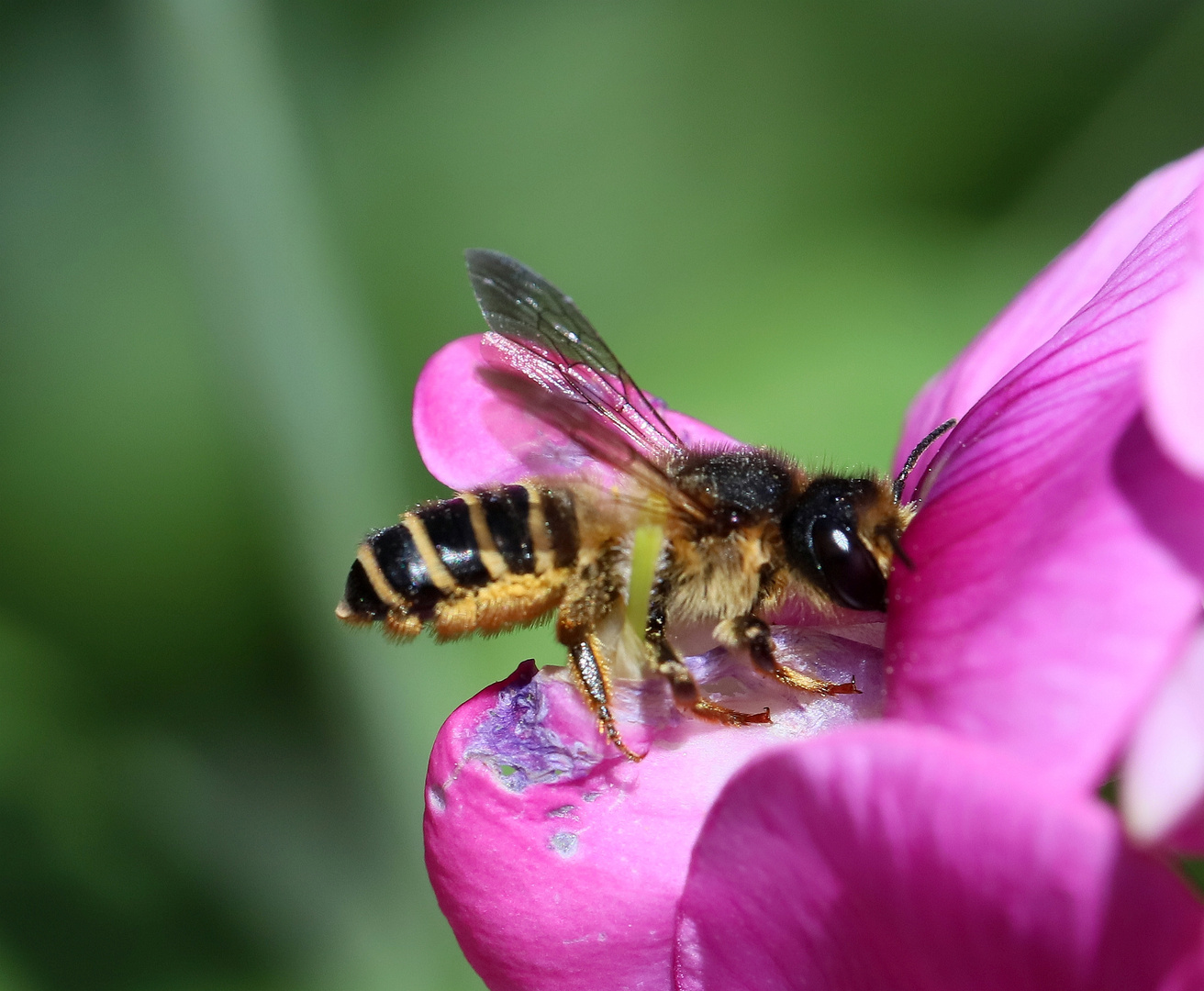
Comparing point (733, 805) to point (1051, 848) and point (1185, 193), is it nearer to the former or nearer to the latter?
point (1051, 848)

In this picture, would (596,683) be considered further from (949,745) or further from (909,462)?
(949,745)

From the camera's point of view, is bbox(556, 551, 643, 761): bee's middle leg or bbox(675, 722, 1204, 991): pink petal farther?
bbox(556, 551, 643, 761): bee's middle leg

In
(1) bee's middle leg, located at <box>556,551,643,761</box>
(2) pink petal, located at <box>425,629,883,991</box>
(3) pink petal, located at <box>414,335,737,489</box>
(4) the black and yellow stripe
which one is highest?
(3) pink petal, located at <box>414,335,737,489</box>

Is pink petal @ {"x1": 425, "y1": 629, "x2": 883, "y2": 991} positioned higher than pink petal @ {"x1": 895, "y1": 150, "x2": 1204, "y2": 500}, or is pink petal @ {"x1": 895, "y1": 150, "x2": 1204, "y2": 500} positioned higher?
pink petal @ {"x1": 895, "y1": 150, "x2": 1204, "y2": 500}

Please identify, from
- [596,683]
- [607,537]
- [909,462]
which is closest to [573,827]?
[596,683]

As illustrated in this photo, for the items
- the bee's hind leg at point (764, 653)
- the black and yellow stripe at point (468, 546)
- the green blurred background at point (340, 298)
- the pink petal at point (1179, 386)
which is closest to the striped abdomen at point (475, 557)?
the black and yellow stripe at point (468, 546)

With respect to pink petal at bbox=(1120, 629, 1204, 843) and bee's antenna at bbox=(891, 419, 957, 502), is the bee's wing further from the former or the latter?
pink petal at bbox=(1120, 629, 1204, 843)

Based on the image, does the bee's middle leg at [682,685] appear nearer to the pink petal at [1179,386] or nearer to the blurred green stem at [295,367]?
the pink petal at [1179,386]

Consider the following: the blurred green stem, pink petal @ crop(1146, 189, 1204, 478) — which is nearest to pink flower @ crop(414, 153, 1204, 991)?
pink petal @ crop(1146, 189, 1204, 478)
